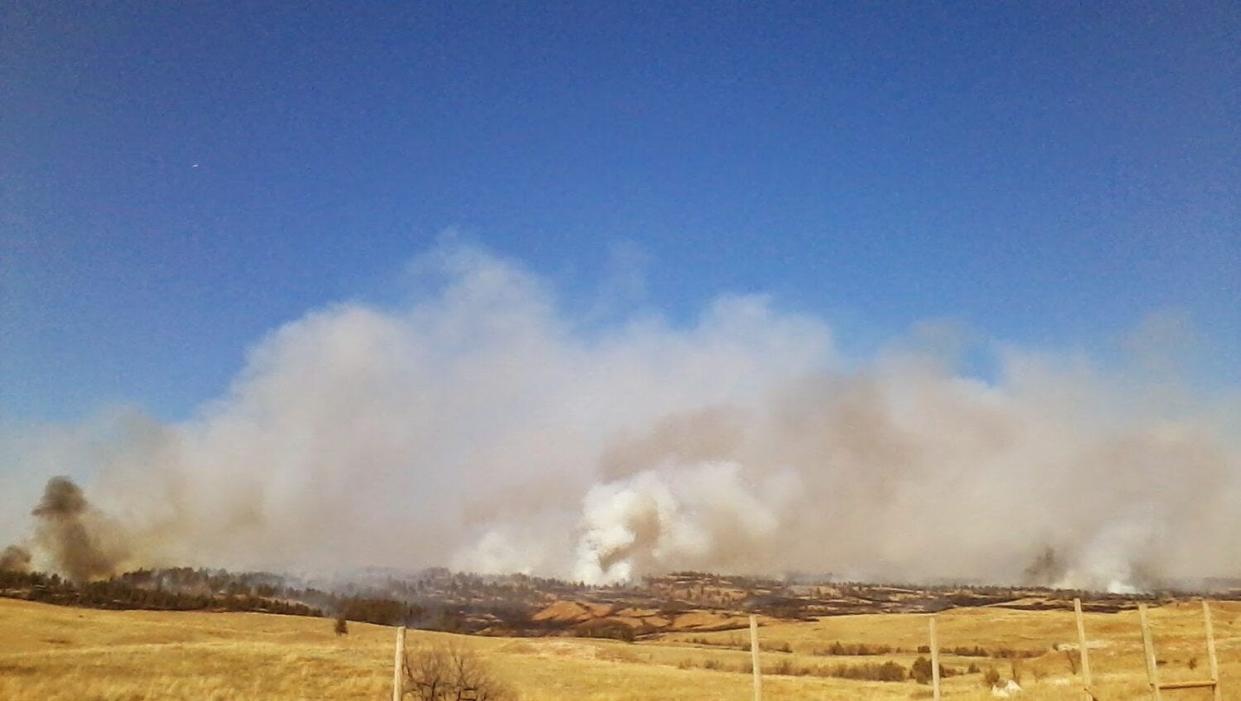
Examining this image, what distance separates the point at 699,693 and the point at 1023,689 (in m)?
11.6

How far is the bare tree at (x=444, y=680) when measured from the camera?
77.9ft

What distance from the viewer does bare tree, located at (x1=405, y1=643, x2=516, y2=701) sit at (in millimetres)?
23734

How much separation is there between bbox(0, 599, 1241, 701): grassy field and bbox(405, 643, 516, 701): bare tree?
5.52 m

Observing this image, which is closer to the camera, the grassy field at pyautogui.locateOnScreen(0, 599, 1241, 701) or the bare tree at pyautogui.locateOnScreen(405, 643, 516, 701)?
the bare tree at pyautogui.locateOnScreen(405, 643, 516, 701)

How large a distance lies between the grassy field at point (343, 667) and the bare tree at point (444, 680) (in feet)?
18.1

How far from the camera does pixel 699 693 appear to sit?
1373 inches

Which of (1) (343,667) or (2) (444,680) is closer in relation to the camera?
(2) (444,680)

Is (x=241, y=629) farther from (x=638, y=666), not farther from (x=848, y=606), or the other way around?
(x=848, y=606)

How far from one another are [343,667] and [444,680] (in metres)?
12.1

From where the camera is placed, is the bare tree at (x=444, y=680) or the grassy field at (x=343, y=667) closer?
the bare tree at (x=444, y=680)

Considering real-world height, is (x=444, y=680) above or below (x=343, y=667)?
above

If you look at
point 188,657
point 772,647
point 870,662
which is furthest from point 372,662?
point 772,647

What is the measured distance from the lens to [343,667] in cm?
Answer: 3475

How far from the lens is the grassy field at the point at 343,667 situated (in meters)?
28.6
